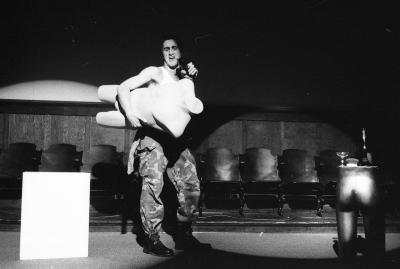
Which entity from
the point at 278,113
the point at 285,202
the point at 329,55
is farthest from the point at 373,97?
the point at 285,202

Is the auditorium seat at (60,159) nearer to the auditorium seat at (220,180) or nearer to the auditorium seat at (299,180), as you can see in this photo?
the auditorium seat at (220,180)

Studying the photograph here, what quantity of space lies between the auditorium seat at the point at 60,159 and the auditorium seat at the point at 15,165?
6.9 inches

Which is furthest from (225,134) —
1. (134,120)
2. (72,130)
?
(134,120)

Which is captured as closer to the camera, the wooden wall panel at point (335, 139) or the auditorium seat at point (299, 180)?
the auditorium seat at point (299, 180)

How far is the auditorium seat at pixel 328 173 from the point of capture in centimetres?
528

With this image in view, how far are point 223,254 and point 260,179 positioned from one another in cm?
210

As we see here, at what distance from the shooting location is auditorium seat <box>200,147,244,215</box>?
5098 mm

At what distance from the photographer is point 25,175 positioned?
9.68ft

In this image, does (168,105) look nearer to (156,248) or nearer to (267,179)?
(156,248)

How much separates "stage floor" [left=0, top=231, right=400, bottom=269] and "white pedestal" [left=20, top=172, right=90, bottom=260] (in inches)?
3.6

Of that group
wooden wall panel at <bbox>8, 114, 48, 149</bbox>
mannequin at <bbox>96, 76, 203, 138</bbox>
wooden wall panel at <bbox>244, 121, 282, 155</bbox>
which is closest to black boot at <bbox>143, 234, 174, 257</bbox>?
mannequin at <bbox>96, 76, 203, 138</bbox>

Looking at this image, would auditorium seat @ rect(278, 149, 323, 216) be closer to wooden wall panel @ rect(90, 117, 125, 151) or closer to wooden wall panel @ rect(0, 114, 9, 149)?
wooden wall panel @ rect(90, 117, 125, 151)

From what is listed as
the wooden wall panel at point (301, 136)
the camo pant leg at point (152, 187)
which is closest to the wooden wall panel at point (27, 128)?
the camo pant leg at point (152, 187)

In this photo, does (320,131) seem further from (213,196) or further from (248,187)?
(213,196)
